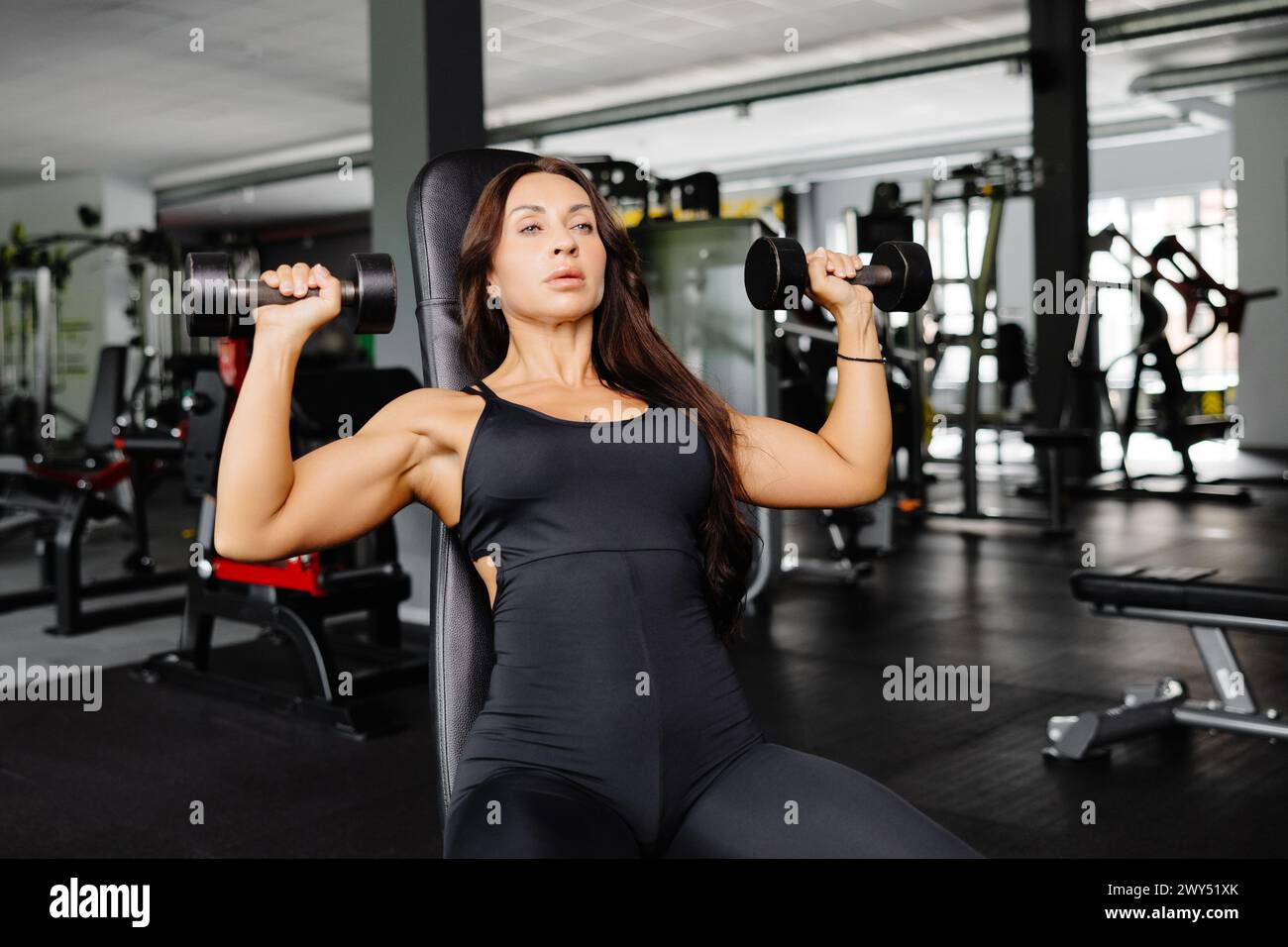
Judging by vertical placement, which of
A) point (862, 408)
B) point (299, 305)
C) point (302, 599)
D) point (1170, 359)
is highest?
point (1170, 359)

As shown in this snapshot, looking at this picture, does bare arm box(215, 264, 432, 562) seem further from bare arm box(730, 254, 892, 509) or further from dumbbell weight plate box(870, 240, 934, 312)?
→ dumbbell weight plate box(870, 240, 934, 312)

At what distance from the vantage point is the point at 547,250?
1331 millimetres

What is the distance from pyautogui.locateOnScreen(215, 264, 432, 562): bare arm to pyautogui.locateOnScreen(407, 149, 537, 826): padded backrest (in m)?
0.09

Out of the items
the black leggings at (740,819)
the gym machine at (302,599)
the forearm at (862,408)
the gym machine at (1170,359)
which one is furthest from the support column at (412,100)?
the gym machine at (1170,359)

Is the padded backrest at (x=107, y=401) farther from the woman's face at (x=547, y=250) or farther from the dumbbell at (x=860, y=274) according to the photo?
the dumbbell at (x=860, y=274)

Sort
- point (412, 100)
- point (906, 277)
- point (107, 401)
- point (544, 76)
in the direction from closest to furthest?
point (906, 277) → point (412, 100) → point (107, 401) → point (544, 76)

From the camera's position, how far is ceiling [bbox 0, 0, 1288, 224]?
A: 712 cm

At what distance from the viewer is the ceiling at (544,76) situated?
7.12 metres

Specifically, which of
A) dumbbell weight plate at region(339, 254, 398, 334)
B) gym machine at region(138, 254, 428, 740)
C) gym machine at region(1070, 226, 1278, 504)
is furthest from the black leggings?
gym machine at region(1070, 226, 1278, 504)

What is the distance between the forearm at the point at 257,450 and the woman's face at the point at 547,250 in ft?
0.89

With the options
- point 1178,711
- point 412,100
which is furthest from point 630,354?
point 412,100

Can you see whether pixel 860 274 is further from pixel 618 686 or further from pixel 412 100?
pixel 412 100

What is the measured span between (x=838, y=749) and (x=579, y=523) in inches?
66.9
